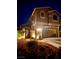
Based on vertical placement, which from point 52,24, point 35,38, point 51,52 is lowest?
point 51,52

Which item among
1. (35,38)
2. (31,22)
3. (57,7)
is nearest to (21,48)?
(35,38)

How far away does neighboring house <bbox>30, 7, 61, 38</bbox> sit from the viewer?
138 centimetres

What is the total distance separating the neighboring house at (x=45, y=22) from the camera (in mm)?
1383

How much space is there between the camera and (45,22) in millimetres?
A: 1395

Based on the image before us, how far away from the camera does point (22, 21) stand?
1.37 m

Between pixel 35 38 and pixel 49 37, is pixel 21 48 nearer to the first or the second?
pixel 35 38

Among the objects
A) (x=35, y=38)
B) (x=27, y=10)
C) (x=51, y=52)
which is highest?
(x=27, y=10)
